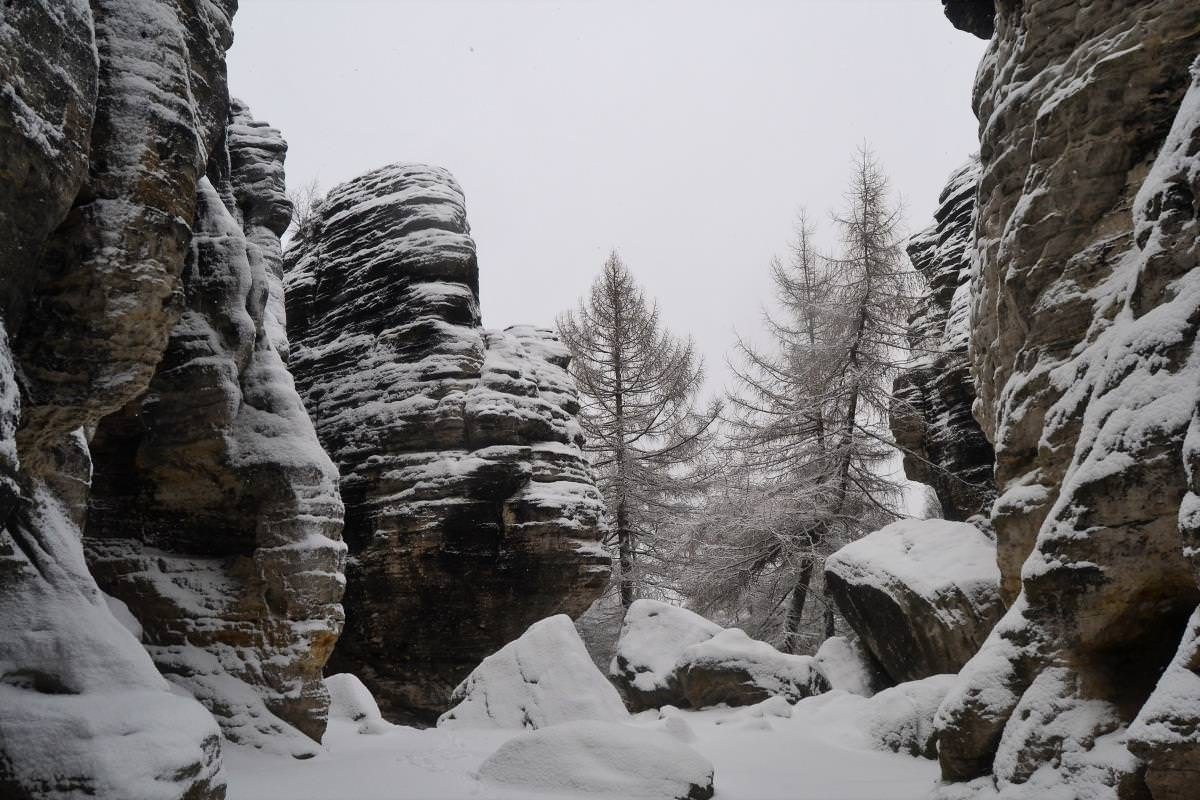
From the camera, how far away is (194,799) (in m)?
4.06

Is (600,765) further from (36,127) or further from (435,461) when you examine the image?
(435,461)

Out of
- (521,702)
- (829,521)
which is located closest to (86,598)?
(521,702)

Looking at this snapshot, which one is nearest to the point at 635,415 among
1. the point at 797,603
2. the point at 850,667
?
the point at 797,603

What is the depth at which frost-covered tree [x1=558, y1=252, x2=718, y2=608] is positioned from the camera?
19.6 metres

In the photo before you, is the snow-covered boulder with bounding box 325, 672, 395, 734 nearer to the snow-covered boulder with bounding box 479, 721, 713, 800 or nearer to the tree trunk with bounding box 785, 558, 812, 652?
the snow-covered boulder with bounding box 479, 721, 713, 800

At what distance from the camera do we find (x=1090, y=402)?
4980mm

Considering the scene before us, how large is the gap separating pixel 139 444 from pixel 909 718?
916cm

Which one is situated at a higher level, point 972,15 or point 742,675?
point 972,15

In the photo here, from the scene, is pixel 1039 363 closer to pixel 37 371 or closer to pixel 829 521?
pixel 37 371

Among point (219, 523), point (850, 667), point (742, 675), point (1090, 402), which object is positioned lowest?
point (742, 675)

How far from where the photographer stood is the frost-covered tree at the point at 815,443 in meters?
15.6

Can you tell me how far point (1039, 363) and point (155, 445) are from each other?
29.5ft

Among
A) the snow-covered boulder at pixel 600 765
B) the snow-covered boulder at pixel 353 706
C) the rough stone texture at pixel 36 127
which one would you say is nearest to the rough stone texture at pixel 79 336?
the rough stone texture at pixel 36 127

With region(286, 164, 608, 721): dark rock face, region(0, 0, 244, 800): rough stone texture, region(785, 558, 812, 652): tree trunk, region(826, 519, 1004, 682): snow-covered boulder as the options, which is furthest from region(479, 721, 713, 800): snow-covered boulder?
region(785, 558, 812, 652): tree trunk
